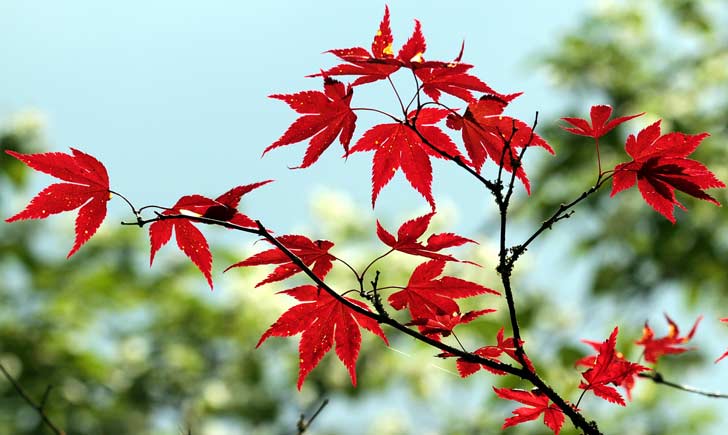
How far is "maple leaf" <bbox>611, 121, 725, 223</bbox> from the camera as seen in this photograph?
28.6 inches

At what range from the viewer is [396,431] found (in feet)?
18.5

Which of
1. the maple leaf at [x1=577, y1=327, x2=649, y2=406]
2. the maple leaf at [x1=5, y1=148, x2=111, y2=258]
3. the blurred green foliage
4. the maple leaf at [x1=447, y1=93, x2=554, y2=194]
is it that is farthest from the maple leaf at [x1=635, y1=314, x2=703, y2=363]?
the blurred green foliage

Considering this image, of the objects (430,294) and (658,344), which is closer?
(430,294)

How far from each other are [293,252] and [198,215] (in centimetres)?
12

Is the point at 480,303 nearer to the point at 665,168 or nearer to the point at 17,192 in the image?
the point at 17,192

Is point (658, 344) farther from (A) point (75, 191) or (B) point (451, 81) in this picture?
(A) point (75, 191)

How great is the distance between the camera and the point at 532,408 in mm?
774

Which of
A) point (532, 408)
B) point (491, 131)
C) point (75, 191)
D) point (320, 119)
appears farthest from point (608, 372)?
point (75, 191)

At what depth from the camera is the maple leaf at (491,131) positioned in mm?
741

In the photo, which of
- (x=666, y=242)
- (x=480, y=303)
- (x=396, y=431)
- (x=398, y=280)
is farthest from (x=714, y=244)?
(x=396, y=431)

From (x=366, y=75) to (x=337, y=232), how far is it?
5780 mm

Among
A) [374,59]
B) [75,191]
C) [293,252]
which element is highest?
[374,59]

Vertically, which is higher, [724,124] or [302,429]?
[724,124]

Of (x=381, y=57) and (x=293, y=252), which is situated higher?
(x=381, y=57)
